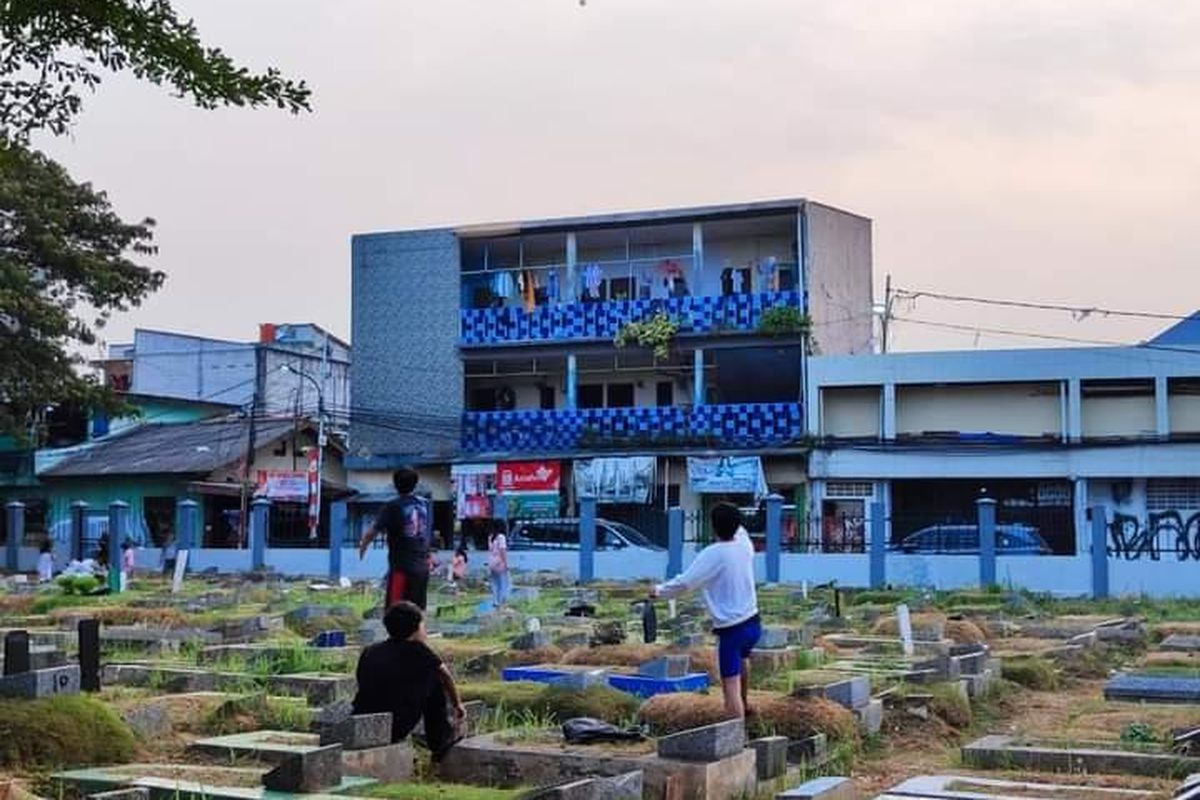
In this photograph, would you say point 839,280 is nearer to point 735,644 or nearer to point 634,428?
point 634,428

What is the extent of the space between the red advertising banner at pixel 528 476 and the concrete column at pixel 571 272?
4.75m

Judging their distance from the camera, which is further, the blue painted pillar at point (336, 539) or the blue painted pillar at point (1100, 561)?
the blue painted pillar at point (336, 539)

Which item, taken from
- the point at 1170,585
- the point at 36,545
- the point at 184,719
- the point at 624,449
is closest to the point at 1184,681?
the point at 184,719

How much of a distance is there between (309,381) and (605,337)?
12.4 metres

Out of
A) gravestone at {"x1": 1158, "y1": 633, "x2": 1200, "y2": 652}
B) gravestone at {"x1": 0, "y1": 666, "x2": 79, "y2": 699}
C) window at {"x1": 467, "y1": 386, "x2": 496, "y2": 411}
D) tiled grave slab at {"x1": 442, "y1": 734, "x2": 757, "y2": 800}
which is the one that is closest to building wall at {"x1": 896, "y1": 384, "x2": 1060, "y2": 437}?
window at {"x1": 467, "y1": 386, "x2": 496, "y2": 411}

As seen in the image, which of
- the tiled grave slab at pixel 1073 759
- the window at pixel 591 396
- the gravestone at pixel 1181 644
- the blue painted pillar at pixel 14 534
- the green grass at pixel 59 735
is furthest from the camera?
the window at pixel 591 396

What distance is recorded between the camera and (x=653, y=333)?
39500 mm

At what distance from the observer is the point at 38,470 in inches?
1729

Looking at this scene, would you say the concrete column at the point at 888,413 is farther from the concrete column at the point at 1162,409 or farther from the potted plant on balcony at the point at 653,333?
the concrete column at the point at 1162,409

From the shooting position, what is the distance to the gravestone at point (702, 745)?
8070 mm

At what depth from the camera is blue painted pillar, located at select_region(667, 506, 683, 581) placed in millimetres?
30578

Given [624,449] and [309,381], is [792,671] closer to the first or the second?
[624,449]

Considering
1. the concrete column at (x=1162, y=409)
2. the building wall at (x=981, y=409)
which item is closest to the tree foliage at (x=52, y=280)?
the building wall at (x=981, y=409)

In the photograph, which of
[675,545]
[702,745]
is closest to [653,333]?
[675,545]
